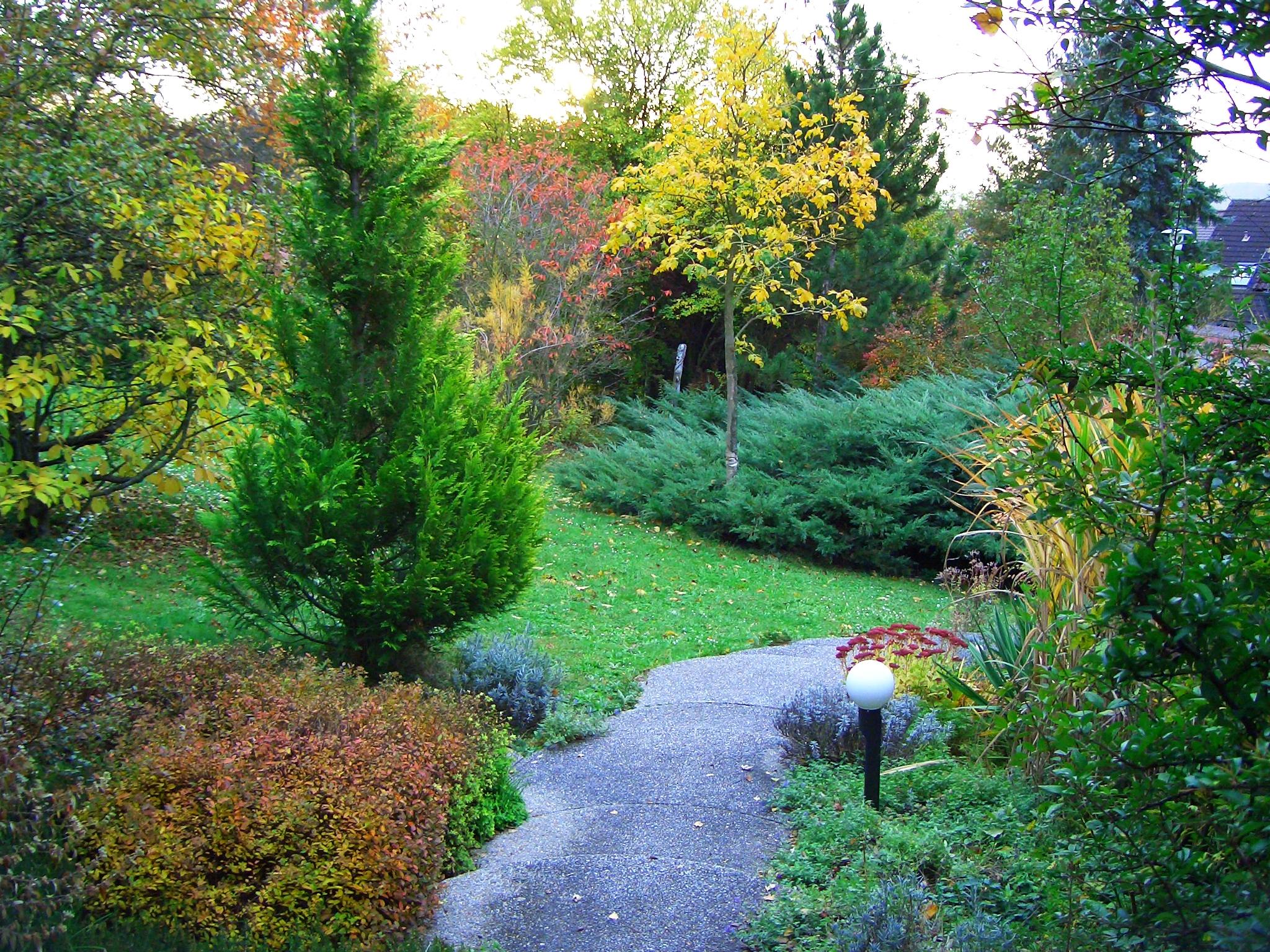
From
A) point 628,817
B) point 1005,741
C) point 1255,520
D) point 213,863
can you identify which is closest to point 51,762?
point 213,863

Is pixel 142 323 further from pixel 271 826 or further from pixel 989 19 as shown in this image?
pixel 989 19

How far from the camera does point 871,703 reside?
4.52 metres

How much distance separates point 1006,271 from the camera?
49.2 ft

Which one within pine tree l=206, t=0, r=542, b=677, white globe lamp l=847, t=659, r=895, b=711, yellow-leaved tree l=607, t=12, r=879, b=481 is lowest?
white globe lamp l=847, t=659, r=895, b=711

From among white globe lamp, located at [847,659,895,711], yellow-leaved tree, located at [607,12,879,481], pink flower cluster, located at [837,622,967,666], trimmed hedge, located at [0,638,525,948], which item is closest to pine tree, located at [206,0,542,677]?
trimmed hedge, located at [0,638,525,948]

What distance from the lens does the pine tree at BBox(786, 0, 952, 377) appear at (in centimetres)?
1786

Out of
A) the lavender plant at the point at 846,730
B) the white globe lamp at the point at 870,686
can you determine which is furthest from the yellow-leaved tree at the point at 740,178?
the white globe lamp at the point at 870,686

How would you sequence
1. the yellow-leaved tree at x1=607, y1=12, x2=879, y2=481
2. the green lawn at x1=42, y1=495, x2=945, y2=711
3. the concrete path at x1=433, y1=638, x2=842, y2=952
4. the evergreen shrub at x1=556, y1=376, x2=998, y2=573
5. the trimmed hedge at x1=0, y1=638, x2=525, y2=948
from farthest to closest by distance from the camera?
1. the evergreen shrub at x1=556, y1=376, x2=998, y2=573
2. the yellow-leaved tree at x1=607, y1=12, x2=879, y2=481
3. the green lawn at x1=42, y1=495, x2=945, y2=711
4. the concrete path at x1=433, y1=638, x2=842, y2=952
5. the trimmed hedge at x1=0, y1=638, x2=525, y2=948

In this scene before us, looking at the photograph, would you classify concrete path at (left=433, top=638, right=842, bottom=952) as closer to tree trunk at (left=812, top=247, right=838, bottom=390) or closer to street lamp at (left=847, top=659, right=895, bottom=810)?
street lamp at (left=847, top=659, right=895, bottom=810)

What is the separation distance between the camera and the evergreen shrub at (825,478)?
14.1 metres

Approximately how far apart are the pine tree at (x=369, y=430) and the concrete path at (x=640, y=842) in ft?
4.34

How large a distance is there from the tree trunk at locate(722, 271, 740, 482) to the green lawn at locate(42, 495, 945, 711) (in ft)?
5.04

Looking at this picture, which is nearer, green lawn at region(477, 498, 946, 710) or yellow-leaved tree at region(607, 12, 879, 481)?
green lawn at region(477, 498, 946, 710)

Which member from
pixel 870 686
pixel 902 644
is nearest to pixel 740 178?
pixel 902 644
